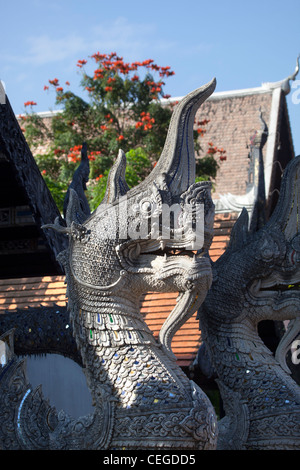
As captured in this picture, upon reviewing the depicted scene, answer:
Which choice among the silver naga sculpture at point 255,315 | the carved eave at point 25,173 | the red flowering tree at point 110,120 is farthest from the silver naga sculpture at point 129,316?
the red flowering tree at point 110,120

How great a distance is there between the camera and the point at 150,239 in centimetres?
402

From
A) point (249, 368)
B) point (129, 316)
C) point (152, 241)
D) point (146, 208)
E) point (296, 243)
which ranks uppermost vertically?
point (146, 208)

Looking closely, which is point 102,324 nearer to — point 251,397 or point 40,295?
point 251,397

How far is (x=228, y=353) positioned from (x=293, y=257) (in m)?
0.75

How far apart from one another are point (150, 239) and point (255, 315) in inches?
52.7

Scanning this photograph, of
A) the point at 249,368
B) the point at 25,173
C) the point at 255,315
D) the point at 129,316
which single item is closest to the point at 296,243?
the point at 255,315

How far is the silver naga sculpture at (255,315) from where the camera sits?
4691 mm

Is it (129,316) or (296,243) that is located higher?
(296,243)

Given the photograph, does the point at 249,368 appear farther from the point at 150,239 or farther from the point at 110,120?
the point at 110,120

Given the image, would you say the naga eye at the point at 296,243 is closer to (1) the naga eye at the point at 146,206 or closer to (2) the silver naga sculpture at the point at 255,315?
(2) the silver naga sculpture at the point at 255,315

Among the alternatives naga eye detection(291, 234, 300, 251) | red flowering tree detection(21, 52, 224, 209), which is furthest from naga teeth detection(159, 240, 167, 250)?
red flowering tree detection(21, 52, 224, 209)

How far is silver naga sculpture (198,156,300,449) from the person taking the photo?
4.69m

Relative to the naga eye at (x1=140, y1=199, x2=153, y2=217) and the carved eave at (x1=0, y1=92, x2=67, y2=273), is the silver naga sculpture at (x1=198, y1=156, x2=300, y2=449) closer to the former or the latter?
the carved eave at (x1=0, y1=92, x2=67, y2=273)

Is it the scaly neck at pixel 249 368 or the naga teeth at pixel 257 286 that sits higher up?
the naga teeth at pixel 257 286
